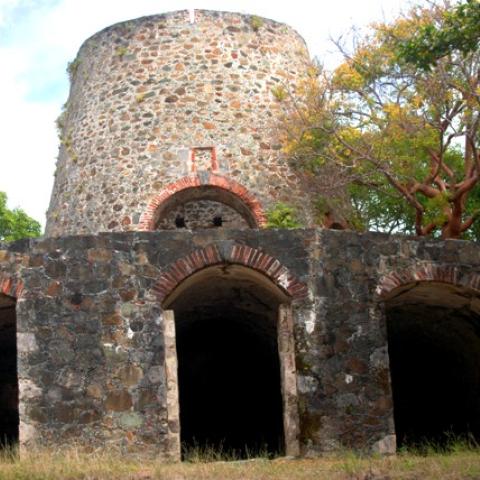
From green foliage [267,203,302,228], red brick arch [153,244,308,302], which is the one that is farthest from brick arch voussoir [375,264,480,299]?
green foliage [267,203,302,228]

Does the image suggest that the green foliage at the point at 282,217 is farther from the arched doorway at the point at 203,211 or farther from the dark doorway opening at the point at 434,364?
the dark doorway opening at the point at 434,364

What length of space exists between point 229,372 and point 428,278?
5690mm

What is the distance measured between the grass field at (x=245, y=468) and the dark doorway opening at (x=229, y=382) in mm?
3969

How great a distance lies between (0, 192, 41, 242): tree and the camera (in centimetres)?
2703

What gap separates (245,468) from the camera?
9398mm

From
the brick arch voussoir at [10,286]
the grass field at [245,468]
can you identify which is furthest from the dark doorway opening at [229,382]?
the grass field at [245,468]

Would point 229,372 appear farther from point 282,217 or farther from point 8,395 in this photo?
point 8,395

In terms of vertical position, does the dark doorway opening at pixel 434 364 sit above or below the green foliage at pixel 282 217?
below

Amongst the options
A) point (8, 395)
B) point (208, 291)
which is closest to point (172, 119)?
point (208, 291)

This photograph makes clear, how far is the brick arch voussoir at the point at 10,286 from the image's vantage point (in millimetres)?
10758

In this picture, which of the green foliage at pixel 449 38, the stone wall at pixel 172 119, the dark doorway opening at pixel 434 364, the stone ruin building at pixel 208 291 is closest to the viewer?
the green foliage at pixel 449 38

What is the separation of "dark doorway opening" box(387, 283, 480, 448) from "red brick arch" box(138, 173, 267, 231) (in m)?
3.68

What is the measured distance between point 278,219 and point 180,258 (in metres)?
5.66

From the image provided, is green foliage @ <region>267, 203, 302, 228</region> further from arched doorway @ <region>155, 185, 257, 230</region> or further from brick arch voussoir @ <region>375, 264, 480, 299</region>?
brick arch voussoir @ <region>375, 264, 480, 299</region>
